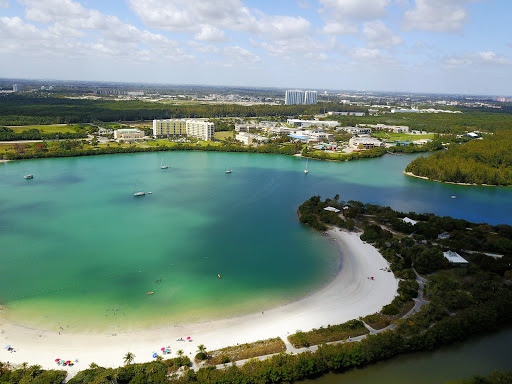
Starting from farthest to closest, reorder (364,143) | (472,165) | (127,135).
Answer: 1. (364,143)
2. (127,135)
3. (472,165)

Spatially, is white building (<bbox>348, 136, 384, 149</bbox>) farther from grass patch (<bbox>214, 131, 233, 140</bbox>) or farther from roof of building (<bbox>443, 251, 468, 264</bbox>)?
roof of building (<bbox>443, 251, 468, 264</bbox>)

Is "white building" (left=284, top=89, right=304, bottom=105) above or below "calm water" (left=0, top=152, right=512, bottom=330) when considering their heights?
above

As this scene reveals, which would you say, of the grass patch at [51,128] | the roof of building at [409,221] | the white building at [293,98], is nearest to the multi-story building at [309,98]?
the white building at [293,98]

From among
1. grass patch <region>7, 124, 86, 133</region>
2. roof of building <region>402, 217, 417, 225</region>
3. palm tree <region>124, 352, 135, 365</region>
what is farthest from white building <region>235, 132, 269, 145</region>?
palm tree <region>124, 352, 135, 365</region>

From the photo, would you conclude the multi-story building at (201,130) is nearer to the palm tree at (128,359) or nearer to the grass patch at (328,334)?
the grass patch at (328,334)

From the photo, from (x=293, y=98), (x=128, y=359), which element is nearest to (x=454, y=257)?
(x=128, y=359)

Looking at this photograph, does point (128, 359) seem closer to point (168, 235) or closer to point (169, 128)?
point (168, 235)

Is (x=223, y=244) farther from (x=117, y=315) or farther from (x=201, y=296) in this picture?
(x=117, y=315)
